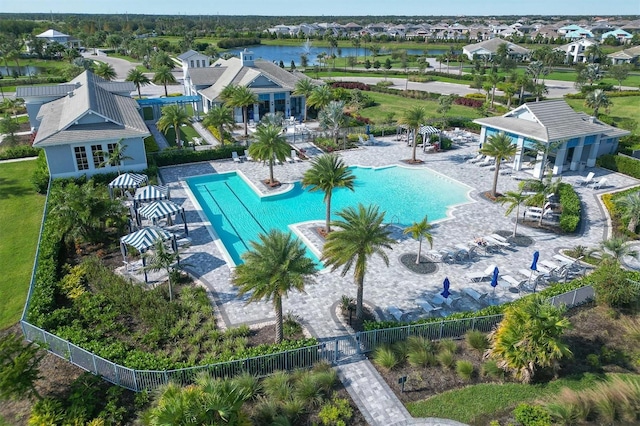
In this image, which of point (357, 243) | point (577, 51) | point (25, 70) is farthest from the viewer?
point (577, 51)

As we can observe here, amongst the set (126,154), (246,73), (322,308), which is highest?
(246,73)

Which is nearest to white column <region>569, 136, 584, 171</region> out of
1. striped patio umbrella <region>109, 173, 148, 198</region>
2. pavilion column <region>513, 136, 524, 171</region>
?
pavilion column <region>513, 136, 524, 171</region>

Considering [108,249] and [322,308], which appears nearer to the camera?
[322,308]

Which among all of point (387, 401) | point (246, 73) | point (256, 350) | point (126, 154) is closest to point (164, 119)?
point (126, 154)

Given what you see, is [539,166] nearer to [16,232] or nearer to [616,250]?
[616,250]

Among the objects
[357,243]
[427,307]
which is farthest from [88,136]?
[427,307]

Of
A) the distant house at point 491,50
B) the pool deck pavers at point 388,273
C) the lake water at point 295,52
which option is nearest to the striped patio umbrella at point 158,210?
the pool deck pavers at point 388,273

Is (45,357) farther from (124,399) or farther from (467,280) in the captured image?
(467,280)
